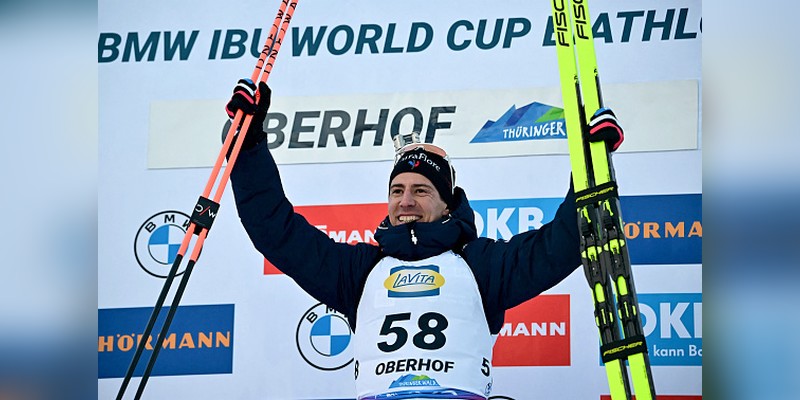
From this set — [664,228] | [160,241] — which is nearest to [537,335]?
[664,228]

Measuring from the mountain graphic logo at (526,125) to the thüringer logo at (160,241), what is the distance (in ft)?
3.95

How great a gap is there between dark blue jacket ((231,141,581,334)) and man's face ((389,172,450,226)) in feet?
0.18

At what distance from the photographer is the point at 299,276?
11.8ft

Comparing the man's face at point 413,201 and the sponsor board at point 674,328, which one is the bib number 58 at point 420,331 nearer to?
the man's face at point 413,201

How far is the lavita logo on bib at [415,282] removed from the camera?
3.49 m

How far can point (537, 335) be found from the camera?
14.0 feet

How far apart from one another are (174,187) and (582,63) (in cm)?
229

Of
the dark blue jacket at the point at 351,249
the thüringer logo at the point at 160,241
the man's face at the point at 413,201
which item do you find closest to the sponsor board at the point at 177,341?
the thüringer logo at the point at 160,241

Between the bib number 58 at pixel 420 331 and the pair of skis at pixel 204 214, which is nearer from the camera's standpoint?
the pair of skis at pixel 204 214

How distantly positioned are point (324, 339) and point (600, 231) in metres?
2.07

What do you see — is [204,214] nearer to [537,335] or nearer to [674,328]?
[537,335]
